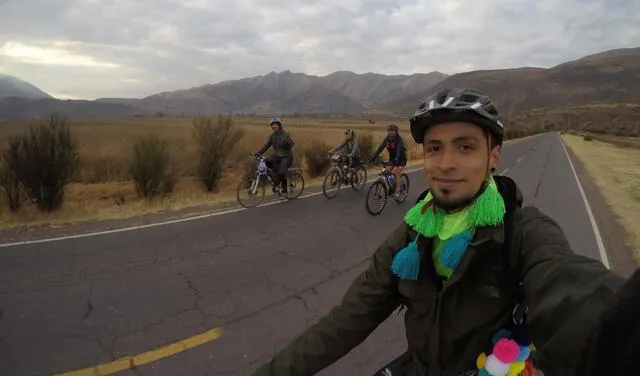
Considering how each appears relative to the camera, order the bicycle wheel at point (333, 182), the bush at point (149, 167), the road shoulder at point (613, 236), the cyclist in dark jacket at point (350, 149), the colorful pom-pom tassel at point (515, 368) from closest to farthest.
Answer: the colorful pom-pom tassel at point (515, 368)
the road shoulder at point (613, 236)
the bicycle wheel at point (333, 182)
the cyclist in dark jacket at point (350, 149)
the bush at point (149, 167)

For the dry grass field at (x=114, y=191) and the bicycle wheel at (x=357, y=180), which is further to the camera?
the bicycle wheel at (x=357, y=180)

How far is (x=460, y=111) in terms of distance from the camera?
151cm

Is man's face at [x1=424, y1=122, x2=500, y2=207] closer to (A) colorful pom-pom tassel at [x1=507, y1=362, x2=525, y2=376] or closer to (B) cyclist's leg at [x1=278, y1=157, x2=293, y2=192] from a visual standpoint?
(A) colorful pom-pom tassel at [x1=507, y1=362, x2=525, y2=376]

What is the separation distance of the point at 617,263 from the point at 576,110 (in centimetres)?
15195

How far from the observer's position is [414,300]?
5.01ft

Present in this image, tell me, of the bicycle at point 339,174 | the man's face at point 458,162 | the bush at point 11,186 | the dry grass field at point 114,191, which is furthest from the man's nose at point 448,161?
the bush at point 11,186

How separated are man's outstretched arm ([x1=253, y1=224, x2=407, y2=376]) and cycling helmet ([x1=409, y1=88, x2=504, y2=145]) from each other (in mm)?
470

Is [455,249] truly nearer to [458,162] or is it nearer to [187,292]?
[458,162]

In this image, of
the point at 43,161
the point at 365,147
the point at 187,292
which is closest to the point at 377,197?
the point at 187,292

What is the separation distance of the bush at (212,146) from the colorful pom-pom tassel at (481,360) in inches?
523

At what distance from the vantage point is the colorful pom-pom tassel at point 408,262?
1.50 meters

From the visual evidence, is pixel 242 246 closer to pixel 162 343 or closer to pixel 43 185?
pixel 162 343

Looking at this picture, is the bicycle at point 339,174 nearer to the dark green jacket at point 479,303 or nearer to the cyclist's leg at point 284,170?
the cyclist's leg at point 284,170

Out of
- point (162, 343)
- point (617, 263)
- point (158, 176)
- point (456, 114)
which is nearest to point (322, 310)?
point (162, 343)
